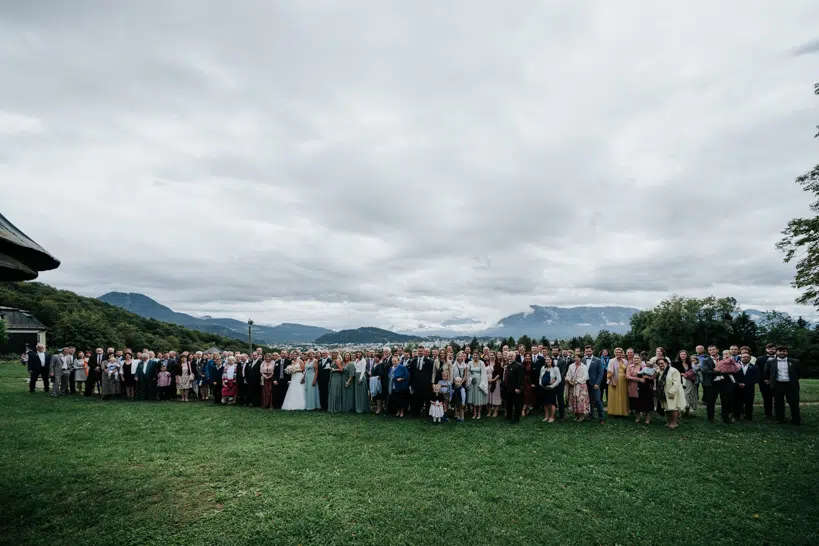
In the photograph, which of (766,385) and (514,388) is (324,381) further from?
(766,385)

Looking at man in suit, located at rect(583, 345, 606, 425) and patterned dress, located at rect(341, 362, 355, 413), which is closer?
man in suit, located at rect(583, 345, 606, 425)

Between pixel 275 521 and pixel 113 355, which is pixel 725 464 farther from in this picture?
pixel 113 355

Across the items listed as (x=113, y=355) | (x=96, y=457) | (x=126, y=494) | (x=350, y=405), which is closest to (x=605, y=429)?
(x=350, y=405)

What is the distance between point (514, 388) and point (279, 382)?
9309mm

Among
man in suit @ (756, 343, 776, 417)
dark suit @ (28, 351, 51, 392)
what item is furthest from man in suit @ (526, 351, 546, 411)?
dark suit @ (28, 351, 51, 392)

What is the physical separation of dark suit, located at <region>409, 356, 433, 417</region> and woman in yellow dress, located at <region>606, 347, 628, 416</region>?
5928 mm

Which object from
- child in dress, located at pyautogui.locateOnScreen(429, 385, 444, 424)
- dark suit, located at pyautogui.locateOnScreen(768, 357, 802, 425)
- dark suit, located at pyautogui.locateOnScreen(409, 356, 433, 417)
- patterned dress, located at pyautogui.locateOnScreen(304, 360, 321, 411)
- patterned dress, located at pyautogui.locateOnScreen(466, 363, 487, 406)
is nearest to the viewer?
dark suit, located at pyautogui.locateOnScreen(768, 357, 802, 425)

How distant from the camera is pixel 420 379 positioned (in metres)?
13.7

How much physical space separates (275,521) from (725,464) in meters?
8.65

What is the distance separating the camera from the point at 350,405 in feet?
49.3

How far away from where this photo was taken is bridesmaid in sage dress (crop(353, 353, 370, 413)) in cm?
1482

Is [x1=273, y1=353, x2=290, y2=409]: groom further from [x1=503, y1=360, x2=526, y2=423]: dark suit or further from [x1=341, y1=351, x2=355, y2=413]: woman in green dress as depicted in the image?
[x1=503, y1=360, x2=526, y2=423]: dark suit

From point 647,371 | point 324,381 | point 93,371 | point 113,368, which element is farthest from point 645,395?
point 93,371

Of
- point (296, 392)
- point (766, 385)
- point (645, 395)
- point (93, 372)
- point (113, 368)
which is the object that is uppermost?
point (766, 385)
